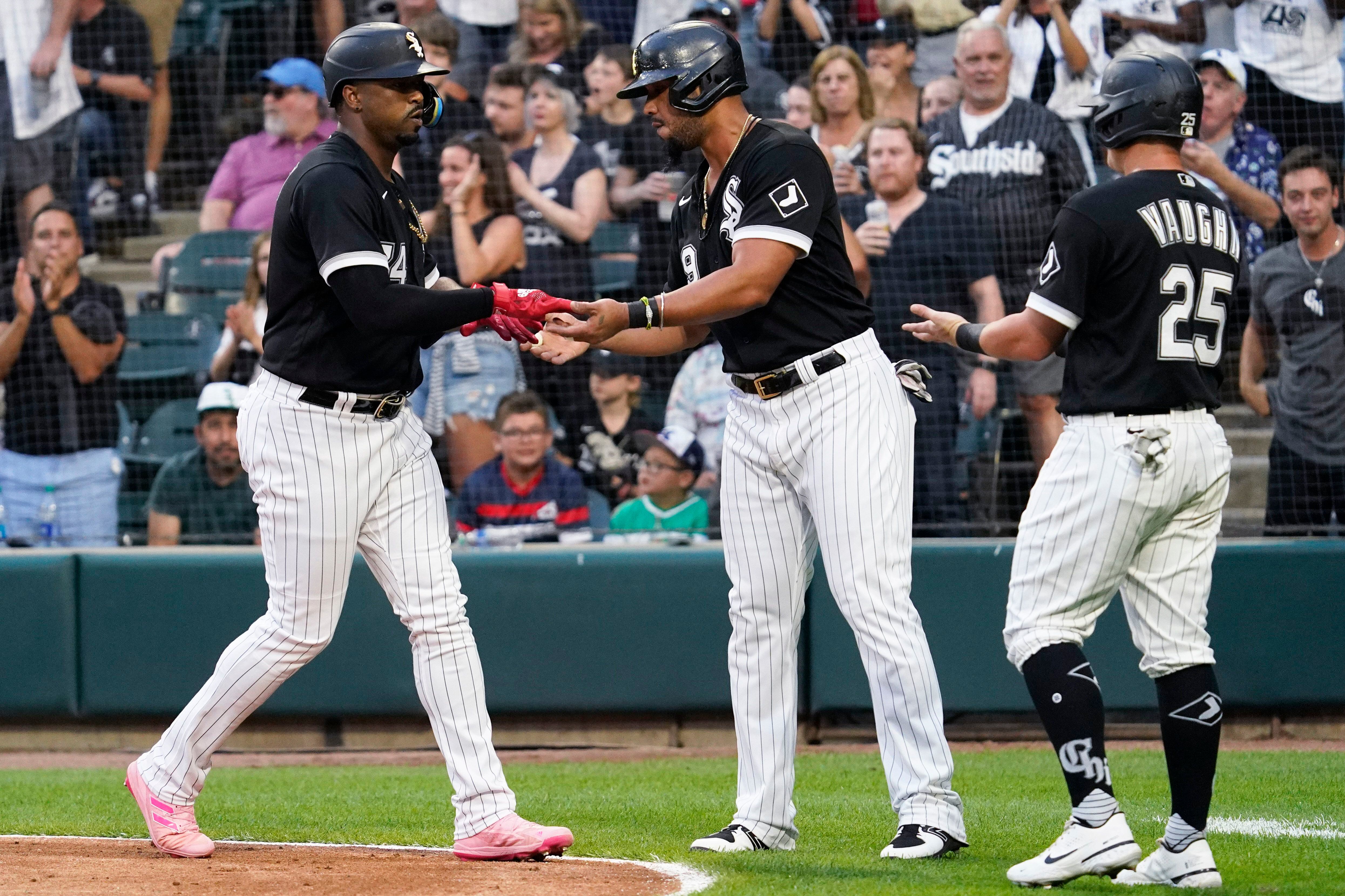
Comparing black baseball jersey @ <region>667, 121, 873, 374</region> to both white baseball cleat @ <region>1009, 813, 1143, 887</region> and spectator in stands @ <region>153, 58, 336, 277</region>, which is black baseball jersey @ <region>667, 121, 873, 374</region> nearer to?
white baseball cleat @ <region>1009, 813, 1143, 887</region>

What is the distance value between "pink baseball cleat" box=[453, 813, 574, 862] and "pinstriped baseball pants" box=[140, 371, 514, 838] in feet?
0.08

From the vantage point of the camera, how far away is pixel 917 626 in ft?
13.0

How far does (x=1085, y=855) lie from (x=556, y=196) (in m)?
5.33

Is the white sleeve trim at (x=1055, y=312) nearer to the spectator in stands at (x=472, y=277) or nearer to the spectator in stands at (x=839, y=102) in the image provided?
the spectator in stands at (x=839, y=102)

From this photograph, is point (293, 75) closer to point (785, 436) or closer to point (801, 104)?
point (801, 104)

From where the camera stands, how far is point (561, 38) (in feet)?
27.8

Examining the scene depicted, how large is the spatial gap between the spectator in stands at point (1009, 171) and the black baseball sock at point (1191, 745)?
381 centimetres

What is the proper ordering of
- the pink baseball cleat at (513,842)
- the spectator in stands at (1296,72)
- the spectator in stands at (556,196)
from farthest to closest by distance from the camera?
the spectator in stands at (556,196)
the spectator in stands at (1296,72)
the pink baseball cleat at (513,842)

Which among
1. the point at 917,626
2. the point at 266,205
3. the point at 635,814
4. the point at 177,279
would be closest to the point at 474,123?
the point at 266,205

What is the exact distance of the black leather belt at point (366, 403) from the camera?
12.7 ft

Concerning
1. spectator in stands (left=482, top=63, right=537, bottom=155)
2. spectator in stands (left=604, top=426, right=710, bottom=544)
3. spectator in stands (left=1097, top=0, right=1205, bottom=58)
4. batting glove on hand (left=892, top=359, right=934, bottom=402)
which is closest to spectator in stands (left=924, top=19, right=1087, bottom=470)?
spectator in stands (left=1097, top=0, right=1205, bottom=58)

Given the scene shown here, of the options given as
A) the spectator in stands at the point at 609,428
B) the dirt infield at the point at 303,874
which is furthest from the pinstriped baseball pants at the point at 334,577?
the spectator in stands at the point at 609,428

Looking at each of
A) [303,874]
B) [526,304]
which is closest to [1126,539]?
[526,304]

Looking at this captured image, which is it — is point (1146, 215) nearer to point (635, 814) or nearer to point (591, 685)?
point (635, 814)
